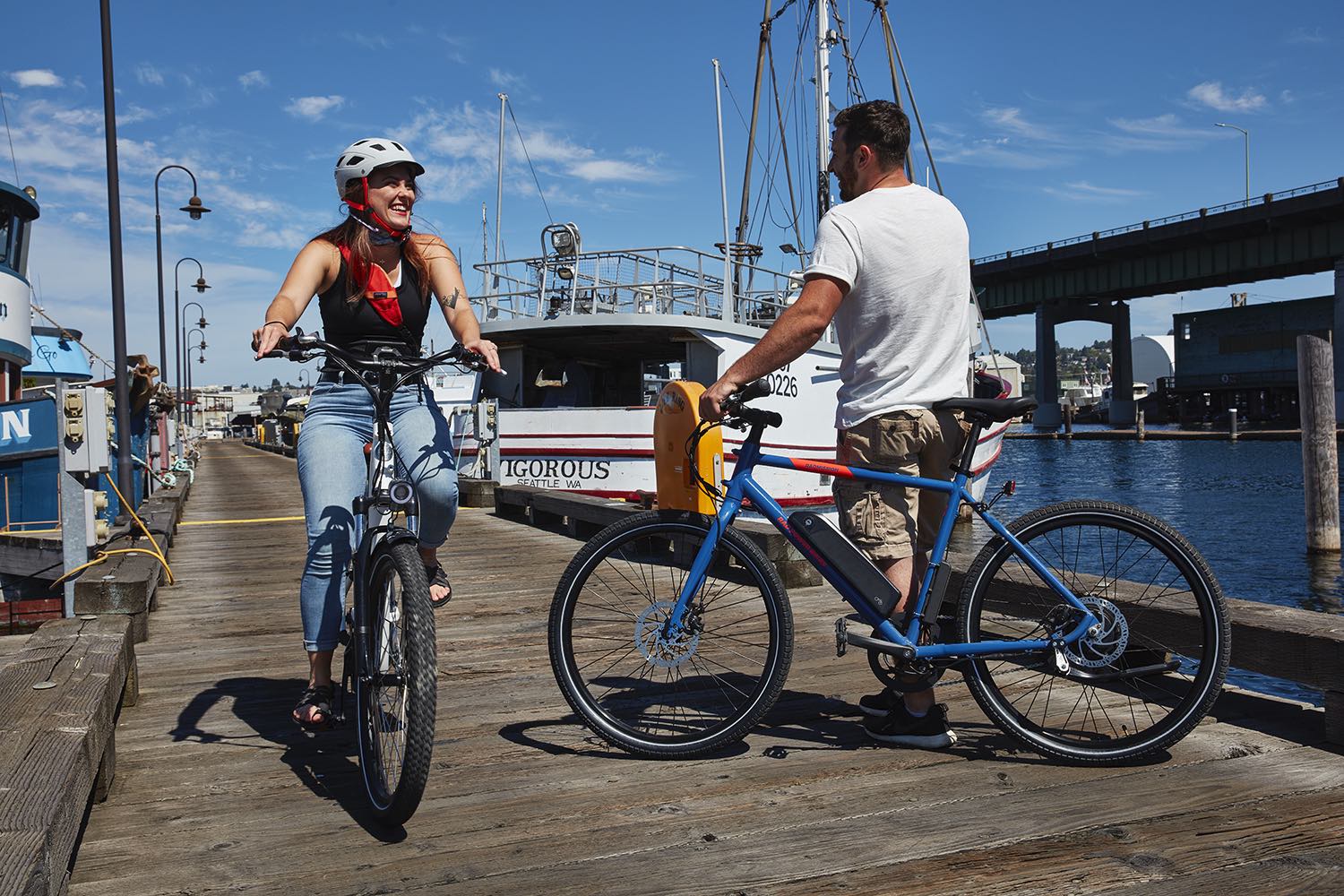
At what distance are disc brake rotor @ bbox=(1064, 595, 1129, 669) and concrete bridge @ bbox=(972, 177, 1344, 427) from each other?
41.7 meters

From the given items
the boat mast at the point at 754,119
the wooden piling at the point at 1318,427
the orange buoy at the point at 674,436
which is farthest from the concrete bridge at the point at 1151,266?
the orange buoy at the point at 674,436

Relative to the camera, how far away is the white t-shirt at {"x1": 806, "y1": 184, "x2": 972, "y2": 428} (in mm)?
3150

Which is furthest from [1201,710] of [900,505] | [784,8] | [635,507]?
[784,8]

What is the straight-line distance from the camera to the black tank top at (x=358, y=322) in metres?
3.30

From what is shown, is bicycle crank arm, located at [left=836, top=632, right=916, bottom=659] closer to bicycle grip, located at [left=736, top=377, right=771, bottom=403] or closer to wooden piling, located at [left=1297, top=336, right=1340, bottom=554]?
bicycle grip, located at [left=736, top=377, right=771, bottom=403]

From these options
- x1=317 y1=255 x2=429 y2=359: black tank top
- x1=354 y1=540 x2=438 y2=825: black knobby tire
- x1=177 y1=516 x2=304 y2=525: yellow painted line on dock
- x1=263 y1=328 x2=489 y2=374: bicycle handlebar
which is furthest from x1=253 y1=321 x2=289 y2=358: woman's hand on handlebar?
x1=177 y1=516 x2=304 y2=525: yellow painted line on dock

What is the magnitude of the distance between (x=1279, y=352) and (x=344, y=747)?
7573 cm

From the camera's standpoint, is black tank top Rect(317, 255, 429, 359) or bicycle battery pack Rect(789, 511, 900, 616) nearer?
bicycle battery pack Rect(789, 511, 900, 616)

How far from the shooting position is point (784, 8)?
27.2 metres

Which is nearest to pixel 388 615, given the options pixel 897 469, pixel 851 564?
pixel 851 564

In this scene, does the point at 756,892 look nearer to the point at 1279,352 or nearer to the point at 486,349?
the point at 486,349

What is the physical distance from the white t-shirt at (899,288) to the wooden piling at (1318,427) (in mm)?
13779

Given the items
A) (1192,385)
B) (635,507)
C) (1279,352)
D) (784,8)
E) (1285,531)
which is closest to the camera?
(635,507)

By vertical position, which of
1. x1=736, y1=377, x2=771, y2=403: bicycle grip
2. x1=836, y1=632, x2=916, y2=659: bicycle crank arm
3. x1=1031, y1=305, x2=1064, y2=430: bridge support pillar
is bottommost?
x1=836, y1=632, x2=916, y2=659: bicycle crank arm
